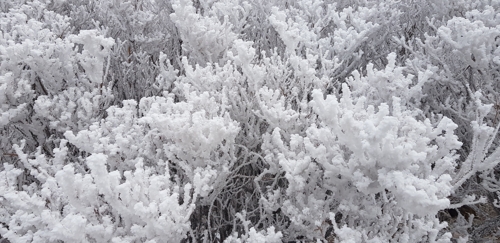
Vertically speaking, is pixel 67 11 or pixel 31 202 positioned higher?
pixel 31 202

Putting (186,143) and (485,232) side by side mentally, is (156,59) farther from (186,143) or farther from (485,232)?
(485,232)

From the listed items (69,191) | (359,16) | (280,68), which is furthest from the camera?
(359,16)

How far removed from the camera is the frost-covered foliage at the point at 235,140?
1853mm

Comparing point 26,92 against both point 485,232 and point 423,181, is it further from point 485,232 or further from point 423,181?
point 485,232

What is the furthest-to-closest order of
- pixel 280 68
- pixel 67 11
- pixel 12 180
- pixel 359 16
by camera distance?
pixel 67 11 < pixel 359 16 < pixel 280 68 < pixel 12 180

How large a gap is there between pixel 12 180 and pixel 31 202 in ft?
1.64

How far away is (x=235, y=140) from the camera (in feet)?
9.61

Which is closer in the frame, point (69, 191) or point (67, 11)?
point (69, 191)

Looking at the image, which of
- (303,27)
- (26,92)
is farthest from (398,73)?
(26,92)

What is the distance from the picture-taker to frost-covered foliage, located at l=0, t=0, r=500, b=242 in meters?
1.85

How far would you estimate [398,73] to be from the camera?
2775 mm

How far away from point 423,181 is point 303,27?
2545 millimetres

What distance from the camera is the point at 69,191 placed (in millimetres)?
1783

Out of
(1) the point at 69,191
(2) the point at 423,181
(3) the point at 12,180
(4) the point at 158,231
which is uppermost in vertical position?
(2) the point at 423,181
